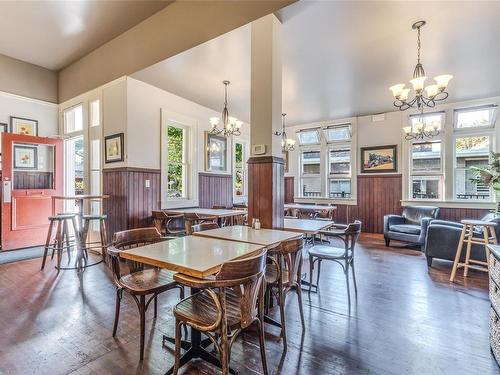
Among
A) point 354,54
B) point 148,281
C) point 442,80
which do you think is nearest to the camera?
point 148,281

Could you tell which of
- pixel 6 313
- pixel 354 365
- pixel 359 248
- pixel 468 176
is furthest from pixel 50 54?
pixel 468 176

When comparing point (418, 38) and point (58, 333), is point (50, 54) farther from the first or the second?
point (418, 38)

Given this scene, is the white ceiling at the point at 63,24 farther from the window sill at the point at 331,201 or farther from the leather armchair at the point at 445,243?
the window sill at the point at 331,201

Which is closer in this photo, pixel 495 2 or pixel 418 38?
pixel 495 2

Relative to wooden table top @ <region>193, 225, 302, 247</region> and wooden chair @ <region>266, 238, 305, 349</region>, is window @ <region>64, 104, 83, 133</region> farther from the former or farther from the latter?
wooden chair @ <region>266, 238, 305, 349</region>

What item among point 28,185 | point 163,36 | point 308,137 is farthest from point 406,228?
point 28,185

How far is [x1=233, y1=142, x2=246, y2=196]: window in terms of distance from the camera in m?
7.10

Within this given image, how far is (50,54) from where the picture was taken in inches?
187

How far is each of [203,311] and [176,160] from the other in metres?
4.15

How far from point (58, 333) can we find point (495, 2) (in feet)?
17.2

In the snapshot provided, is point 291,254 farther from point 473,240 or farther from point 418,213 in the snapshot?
point 418,213

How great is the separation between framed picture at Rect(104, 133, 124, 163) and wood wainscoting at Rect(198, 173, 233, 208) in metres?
1.74

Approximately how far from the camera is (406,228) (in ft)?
17.2

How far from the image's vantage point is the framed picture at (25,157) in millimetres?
4633
